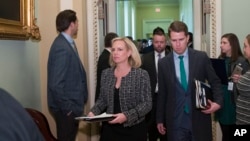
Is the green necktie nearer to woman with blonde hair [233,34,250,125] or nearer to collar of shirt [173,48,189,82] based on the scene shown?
collar of shirt [173,48,189,82]

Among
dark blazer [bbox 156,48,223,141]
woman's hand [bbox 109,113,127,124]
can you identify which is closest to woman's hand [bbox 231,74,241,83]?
dark blazer [bbox 156,48,223,141]

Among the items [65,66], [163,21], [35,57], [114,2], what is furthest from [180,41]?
[163,21]

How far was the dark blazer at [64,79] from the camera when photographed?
8.30 ft

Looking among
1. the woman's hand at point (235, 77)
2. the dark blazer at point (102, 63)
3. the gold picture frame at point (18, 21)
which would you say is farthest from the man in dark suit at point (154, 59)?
the gold picture frame at point (18, 21)

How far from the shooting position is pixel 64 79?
2.55 meters

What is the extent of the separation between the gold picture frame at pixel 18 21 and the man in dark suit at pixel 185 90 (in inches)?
49.3

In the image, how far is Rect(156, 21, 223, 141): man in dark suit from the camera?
227cm

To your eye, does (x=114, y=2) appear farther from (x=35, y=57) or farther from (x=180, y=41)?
(x=180, y=41)

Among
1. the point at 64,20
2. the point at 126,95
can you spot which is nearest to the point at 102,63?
the point at 64,20

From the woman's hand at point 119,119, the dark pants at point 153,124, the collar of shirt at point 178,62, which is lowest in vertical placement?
the dark pants at point 153,124

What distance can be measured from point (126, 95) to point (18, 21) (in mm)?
1199

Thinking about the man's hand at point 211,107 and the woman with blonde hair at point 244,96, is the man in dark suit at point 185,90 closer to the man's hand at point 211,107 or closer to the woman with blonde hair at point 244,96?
the man's hand at point 211,107

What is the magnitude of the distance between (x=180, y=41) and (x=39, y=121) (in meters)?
1.23

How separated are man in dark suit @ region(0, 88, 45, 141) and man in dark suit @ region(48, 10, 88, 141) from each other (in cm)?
78
